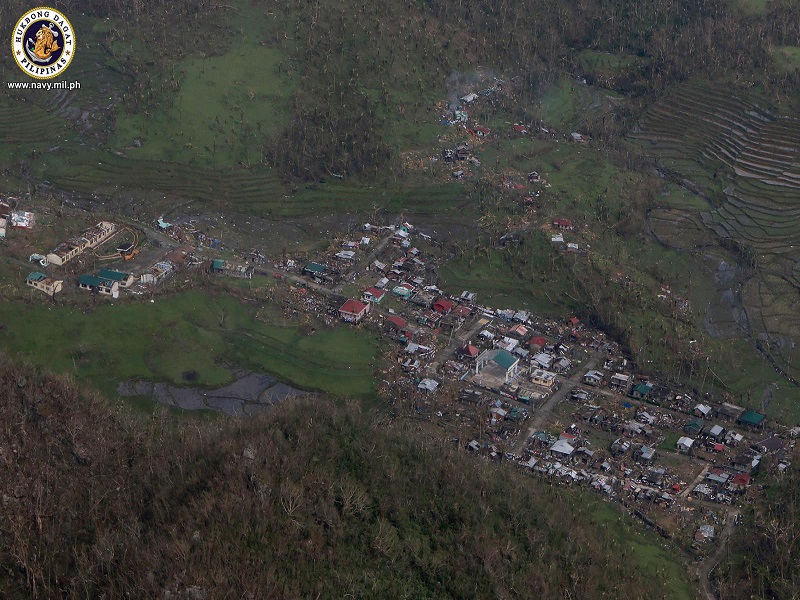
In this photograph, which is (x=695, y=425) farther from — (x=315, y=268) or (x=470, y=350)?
(x=315, y=268)

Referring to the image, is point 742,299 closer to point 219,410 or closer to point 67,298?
point 219,410

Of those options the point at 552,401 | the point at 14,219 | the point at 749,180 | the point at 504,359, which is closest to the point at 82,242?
the point at 14,219

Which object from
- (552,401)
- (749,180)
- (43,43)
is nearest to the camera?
(552,401)

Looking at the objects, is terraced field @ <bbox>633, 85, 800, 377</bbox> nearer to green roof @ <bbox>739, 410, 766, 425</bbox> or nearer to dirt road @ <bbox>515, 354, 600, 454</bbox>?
green roof @ <bbox>739, 410, 766, 425</bbox>

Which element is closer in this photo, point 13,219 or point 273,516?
point 273,516

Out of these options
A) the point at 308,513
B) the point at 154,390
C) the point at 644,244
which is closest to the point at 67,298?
the point at 154,390

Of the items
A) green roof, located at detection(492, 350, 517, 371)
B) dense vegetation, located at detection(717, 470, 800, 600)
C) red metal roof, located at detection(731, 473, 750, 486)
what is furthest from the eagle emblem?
dense vegetation, located at detection(717, 470, 800, 600)
